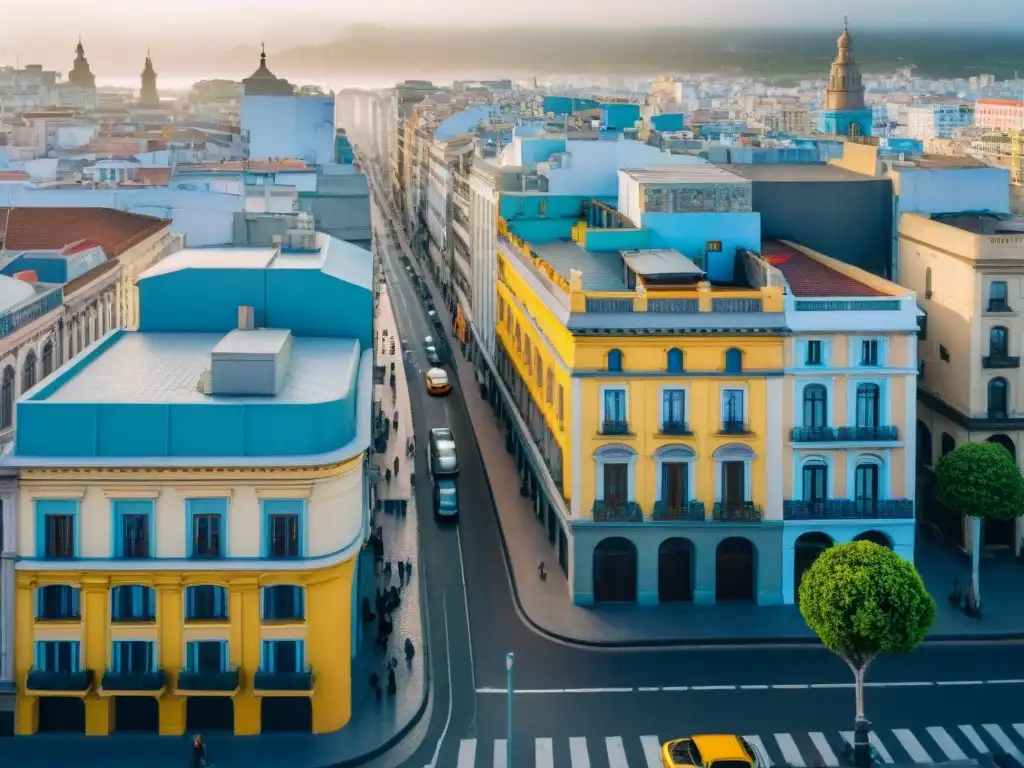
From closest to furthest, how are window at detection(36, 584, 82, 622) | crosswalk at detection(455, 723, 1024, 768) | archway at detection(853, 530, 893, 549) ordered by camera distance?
crosswalk at detection(455, 723, 1024, 768) → window at detection(36, 584, 82, 622) → archway at detection(853, 530, 893, 549)

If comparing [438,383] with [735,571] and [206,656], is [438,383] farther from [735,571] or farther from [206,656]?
[206,656]

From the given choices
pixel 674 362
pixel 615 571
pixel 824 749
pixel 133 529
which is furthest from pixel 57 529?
pixel 824 749

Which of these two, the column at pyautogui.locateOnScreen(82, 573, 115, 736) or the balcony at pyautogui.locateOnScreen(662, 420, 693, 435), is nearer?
the column at pyautogui.locateOnScreen(82, 573, 115, 736)

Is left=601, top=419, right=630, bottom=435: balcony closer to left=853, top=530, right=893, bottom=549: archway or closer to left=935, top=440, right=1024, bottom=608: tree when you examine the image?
left=853, top=530, right=893, bottom=549: archway

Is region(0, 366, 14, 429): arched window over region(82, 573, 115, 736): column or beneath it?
over

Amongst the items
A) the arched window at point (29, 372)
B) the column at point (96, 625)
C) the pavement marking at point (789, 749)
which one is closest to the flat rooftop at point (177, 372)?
the arched window at point (29, 372)

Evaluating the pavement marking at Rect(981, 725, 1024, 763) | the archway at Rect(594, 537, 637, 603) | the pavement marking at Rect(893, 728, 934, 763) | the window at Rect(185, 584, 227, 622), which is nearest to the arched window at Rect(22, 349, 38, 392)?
the window at Rect(185, 584, 227, 622)
